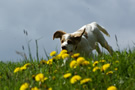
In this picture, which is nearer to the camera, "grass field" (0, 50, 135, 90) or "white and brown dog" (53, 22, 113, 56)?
"grass field" (0, 50, 135, 90)

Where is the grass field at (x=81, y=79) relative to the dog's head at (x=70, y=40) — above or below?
below

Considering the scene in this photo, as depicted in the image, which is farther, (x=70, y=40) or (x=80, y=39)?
(x=80, y=39)

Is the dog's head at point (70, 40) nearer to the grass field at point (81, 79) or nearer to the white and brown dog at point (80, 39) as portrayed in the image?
the white and brown dog at point (80, 39)

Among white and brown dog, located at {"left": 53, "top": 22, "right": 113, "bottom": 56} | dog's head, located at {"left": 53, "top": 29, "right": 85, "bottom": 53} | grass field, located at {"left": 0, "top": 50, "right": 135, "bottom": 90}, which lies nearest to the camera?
grass field, located at {"left": 0, "top": 50, "right": 135, "bottom": 90}

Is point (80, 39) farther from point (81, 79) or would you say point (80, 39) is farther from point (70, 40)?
point (81, 79)

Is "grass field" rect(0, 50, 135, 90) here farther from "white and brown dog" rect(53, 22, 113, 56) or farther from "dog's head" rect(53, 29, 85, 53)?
"dog's head" rect(53, 29, 85, 53)

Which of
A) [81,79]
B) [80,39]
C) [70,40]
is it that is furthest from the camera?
[80,39]

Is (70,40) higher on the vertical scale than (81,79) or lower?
higher

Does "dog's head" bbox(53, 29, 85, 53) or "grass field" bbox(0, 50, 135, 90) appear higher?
"dog's head" bbox(53, 29, 85, 53)

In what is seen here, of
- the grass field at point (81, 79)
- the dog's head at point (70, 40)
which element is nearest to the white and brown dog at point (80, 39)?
the dog's head at point (70, 40)

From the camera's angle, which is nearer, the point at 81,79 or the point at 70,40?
the point at 81,79

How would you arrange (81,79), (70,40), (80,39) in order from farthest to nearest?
(80,39), (70,40), (81,79)

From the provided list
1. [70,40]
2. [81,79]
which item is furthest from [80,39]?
[81,79]

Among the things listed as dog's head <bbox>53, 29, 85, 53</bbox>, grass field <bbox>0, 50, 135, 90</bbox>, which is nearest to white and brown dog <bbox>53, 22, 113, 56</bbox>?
dog's head <bbox>53, 29, 85, 53</bbox>
